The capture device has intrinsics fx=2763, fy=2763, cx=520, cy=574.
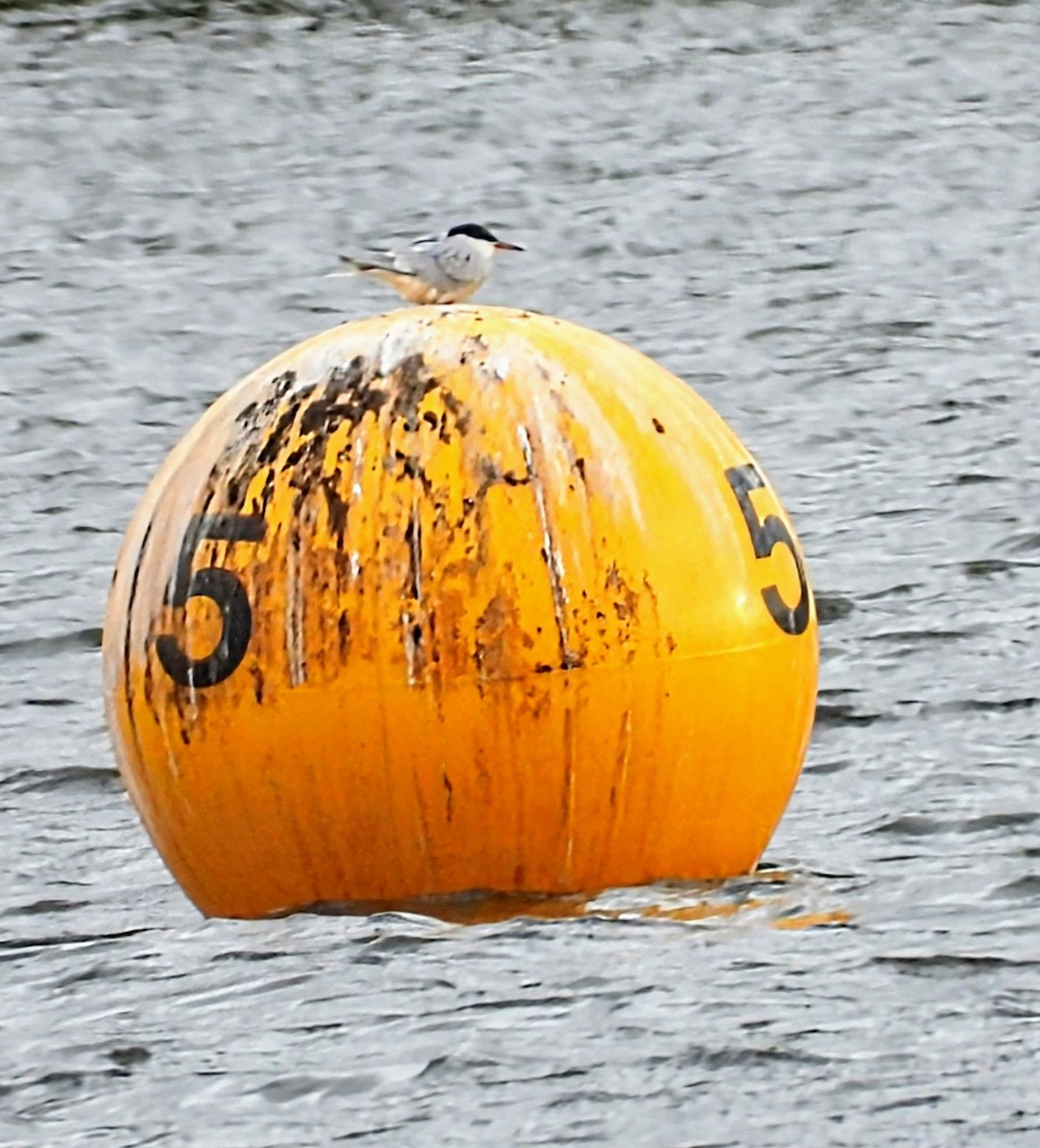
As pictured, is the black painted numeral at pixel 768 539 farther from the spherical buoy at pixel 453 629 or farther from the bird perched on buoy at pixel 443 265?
the bird perched on buoy at pixel 443 265

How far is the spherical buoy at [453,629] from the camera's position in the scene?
19.9 ft

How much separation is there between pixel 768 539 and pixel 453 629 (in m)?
0.86

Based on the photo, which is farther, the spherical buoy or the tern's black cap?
the tern's black cap

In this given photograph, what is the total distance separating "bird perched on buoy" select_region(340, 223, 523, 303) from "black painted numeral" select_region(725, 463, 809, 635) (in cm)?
Answer: 144

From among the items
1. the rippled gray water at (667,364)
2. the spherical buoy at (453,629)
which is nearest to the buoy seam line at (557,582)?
the spherical buoy at (453,629)

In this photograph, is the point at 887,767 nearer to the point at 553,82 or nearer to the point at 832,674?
the point at 832,674

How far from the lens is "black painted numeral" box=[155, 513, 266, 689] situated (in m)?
6.16

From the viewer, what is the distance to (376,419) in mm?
6199

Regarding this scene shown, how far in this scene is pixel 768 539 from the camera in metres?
6.46

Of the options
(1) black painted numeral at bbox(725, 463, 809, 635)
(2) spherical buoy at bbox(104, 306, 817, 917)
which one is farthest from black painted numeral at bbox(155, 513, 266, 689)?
(1) black painted numeral at bbox(725, 463, 809, 635)

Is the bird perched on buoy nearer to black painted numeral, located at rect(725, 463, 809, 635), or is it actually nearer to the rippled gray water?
black painted numeral, located at rect(725, 463, 809, 635)

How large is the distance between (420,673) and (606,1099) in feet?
3.60

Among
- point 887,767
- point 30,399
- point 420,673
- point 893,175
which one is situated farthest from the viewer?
point 893,175

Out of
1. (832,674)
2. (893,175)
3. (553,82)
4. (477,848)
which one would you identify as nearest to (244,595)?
(477,848)
